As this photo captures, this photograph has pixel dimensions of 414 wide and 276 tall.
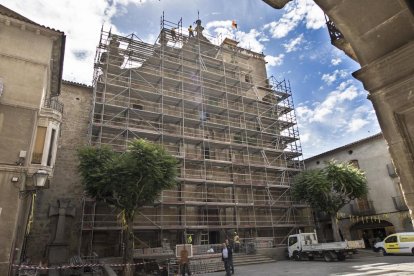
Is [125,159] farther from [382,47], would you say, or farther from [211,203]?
[382,47]

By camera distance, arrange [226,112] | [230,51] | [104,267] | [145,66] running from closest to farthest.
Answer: [104,267], [145,66], [226,112], [230,51]

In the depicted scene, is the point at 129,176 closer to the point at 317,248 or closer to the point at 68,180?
the point at 68,180

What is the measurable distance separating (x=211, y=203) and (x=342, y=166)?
11065 millimetres

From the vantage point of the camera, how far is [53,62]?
15.4 metres

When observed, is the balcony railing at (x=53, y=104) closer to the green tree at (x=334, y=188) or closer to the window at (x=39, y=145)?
the window at (x=39, y=145)

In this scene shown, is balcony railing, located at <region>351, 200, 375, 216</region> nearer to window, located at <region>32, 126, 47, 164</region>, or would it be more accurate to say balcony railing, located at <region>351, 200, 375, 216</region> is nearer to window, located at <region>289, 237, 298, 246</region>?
window, located at <region>289, 237, 298, 246</region>

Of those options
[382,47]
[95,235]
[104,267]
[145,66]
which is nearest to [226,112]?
[145,66]

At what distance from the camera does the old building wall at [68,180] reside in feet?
60.9

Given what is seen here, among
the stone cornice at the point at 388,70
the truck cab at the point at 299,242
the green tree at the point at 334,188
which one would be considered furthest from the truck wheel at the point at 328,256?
the stone cornice at the point at 388,70

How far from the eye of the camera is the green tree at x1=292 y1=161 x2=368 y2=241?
22.8 m

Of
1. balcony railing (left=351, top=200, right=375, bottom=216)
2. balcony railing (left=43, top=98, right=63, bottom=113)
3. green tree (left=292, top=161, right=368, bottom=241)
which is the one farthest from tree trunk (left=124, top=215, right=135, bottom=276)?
balcony railing (left=351, top=200, right=375, bottom=216)

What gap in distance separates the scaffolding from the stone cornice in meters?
18.4

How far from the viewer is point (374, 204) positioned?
26.3 m

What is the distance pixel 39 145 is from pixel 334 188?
69.2 feet
